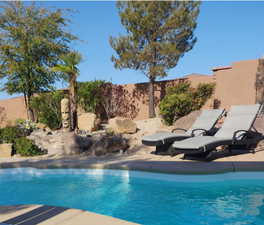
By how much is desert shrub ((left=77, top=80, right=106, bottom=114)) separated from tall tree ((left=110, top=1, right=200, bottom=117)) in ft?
6.45

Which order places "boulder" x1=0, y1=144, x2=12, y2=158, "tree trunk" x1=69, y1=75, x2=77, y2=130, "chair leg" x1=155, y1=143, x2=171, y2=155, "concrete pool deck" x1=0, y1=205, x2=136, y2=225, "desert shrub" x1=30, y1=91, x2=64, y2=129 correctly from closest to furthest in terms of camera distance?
"concrete pool deck" x1=0, y1=205, x2=136, y2=225 → "chair leg" x1=155, y1=143, x2=171, y2=155 → "boulder" x1=0, y1=144, x2=12, y2=158 → "tree trunk" x1=69, y1=75, x2=77, y2=130 → "desert shrub" x1=30, y1=91, x2=64, y2=129

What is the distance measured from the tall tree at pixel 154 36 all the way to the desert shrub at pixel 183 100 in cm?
220

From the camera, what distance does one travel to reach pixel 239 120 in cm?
741

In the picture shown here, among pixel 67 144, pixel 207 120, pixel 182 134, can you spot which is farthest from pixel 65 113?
pixel 207 120

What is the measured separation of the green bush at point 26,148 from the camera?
8822mm

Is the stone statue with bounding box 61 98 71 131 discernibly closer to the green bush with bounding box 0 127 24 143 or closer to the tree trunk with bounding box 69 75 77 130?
the tree trunk with bounding box 69 75 77 130

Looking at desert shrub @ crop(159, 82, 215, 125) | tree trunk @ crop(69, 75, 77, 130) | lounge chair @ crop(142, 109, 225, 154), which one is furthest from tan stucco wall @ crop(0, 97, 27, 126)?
lounge chair @ crop(142, 109, 225, 154)

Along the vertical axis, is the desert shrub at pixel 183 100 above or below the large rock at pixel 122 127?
above

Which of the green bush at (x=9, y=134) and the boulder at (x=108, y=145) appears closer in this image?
the boulder at (x=108, y=145)

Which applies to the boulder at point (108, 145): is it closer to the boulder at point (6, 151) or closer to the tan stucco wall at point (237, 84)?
the boulder at point (6, 151)

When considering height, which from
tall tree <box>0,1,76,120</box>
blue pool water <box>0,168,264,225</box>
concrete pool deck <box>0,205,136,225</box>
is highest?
tall tree <box>0,1,76,120</box>

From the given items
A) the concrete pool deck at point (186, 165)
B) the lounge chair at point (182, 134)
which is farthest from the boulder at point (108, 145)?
the lounge chair at point (182, 134)

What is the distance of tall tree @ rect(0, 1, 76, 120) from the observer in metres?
14.9

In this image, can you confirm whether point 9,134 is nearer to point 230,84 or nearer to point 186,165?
point 186,165
